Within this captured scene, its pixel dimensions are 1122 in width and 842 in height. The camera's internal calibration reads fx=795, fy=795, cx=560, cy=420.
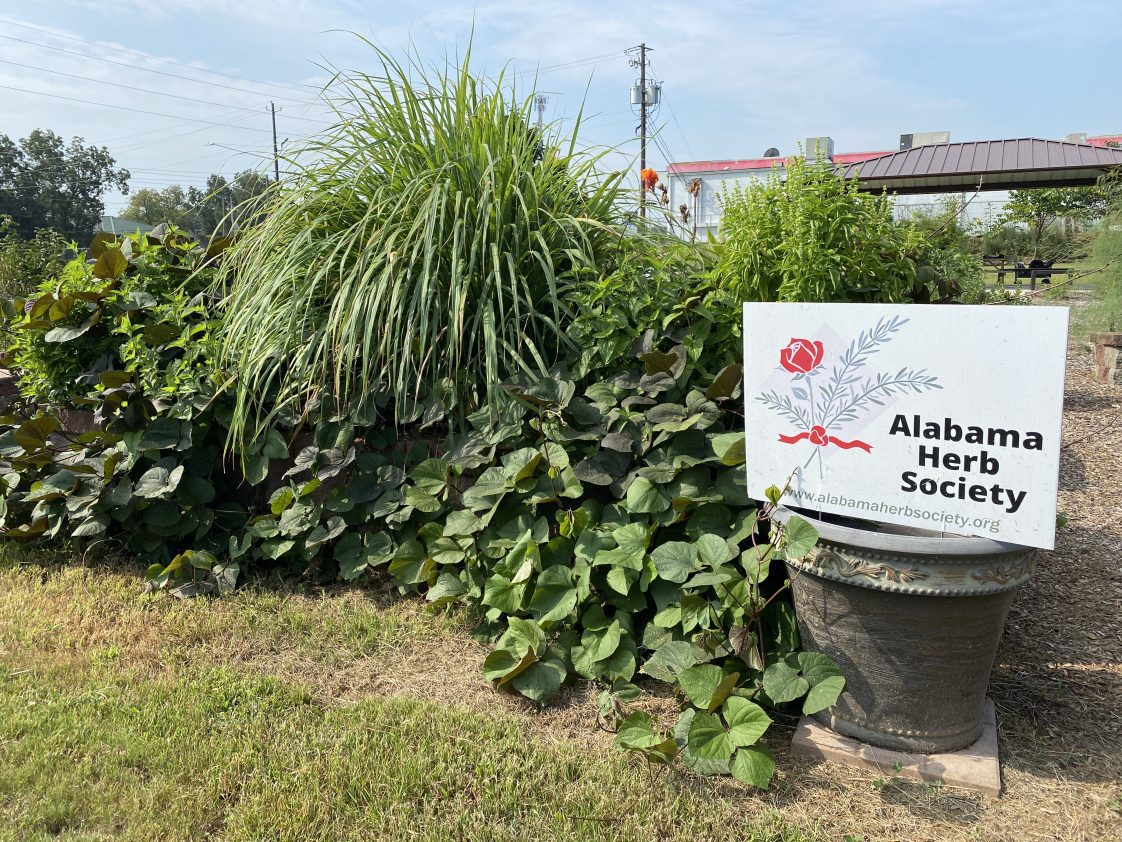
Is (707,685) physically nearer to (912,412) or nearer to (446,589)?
(912,412)

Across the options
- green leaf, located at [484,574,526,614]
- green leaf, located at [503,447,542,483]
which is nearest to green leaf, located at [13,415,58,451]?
green leaf, located at [503,447,542,483]

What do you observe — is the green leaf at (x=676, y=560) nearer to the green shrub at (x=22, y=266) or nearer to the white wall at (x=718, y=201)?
the white wall at (x=718, y=201)

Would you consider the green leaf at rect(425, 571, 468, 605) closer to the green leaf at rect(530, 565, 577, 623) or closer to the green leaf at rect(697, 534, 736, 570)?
the green leaf at rect(530, 565, 577, 623)

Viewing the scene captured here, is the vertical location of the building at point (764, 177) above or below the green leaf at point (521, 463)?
above

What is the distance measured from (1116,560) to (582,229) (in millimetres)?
2571

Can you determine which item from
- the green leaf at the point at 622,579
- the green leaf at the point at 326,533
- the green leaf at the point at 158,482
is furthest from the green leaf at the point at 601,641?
the green leaf at the point at 158,482

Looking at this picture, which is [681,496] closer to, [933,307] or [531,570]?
[531,570]

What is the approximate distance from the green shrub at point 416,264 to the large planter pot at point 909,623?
1345mm

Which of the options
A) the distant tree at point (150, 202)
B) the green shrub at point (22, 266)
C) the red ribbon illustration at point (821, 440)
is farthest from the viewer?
the distant tree at point (150, 202)

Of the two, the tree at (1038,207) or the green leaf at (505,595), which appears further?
the tree at (1038,207)

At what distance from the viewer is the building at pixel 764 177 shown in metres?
3.11

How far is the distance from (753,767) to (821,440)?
849 millimetres

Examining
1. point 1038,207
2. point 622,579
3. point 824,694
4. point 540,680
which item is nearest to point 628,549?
point 622,579

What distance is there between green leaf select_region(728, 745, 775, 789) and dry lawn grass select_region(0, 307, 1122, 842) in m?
0.08
